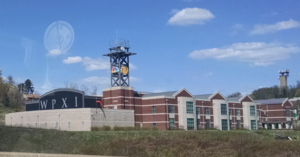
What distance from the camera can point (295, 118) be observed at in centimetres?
10206

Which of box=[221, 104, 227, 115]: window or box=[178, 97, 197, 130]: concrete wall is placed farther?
box=[221, 104, 227, 115]: window

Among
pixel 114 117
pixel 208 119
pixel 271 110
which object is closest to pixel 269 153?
pixel 114 117

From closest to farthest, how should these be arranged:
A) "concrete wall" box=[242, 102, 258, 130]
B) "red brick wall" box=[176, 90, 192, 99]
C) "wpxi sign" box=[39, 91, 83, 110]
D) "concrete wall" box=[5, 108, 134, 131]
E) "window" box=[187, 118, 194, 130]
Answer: "concrete wall" box=[5, 108, 134, 131] → "wpxi sign" box=[39, 91, 83, 110] → "window" box=[187, 118, 194, 130] → "red brick wall" box=[176, 90, 192, 99] → "concrete wall" box=[242, 102, 258, 130]

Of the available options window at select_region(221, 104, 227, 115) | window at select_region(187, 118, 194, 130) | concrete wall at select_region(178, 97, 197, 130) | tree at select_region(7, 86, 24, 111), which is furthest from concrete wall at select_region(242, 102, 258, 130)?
tree at select_region(7, 86, 24, 111)

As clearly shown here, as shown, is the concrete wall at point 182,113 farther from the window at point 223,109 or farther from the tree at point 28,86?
the tree at point 28,86

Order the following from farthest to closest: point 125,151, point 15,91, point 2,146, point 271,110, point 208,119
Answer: point 15,91 < point 271,110 < point 208,119 < point 2,146 < point 125,151

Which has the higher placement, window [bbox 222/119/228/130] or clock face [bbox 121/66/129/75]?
clock face [bbox 121/66/129/75]

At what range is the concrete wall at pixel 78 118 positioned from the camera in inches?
2434

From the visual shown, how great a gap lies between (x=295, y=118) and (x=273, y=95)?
228ft

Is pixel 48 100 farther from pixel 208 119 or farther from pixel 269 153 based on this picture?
pixel 269 153

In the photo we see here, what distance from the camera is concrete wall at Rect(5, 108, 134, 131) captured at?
2434 inches

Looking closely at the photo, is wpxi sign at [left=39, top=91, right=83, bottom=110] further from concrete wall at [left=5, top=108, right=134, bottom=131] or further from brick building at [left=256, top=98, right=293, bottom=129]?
brick building at [left=256, top=98, right=293, bottom=129]

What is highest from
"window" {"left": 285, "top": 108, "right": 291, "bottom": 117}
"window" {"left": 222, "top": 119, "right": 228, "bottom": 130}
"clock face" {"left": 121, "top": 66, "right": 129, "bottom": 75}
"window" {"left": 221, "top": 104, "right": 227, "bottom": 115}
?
"clock face" {"left": 121, "top": 66, "right": 129, "bottom": 75}

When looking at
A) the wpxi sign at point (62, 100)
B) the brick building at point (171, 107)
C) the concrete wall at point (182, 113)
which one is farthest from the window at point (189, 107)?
the wpxi sign at point (62, 100)
